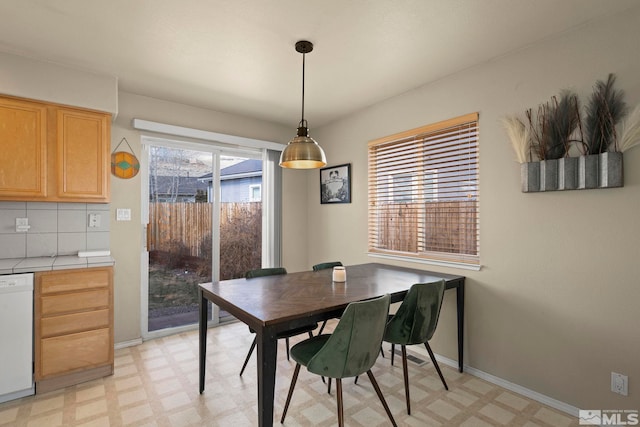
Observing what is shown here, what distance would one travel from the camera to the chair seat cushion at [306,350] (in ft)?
6.39

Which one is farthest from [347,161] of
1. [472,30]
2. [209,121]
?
[472,30]

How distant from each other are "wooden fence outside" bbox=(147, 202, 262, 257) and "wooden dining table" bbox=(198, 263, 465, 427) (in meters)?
1.52

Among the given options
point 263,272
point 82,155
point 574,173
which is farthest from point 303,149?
point 82,155

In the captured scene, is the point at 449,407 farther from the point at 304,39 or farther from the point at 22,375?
the point at 22,375

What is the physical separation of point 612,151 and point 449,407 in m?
1.99

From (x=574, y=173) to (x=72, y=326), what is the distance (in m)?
3.88

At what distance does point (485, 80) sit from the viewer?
8.64 ft

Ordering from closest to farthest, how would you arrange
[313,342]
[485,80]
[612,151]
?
[612,151]
[313,342]
[485,80]

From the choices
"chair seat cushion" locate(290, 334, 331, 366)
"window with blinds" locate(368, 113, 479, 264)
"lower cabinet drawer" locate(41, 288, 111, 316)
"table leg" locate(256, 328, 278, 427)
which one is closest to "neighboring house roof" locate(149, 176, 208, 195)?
"lower cabinet drawer" locate(41, 288, 111, 316)

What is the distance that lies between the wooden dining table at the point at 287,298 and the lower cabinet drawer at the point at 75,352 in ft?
3.18

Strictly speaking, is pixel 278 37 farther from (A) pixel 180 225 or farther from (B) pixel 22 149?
(A) pixel 180 225

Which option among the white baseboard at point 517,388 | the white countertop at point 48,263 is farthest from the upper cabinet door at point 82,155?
the white baseboard at point 517,388

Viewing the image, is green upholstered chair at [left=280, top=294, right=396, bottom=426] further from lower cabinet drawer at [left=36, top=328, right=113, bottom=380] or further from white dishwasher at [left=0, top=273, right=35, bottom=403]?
white dishwasher at [left=0, top=273, right=35, bottom=403]

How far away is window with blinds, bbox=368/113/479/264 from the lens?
9.18 ft
